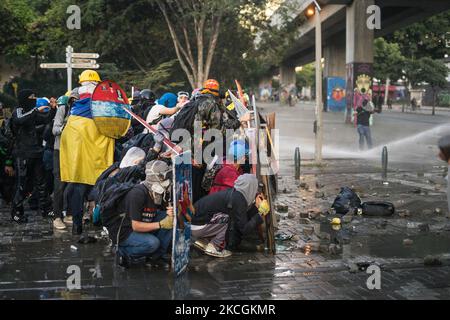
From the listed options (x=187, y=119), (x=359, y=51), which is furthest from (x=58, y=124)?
(x=359, y=51)

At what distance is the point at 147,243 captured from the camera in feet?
20.0

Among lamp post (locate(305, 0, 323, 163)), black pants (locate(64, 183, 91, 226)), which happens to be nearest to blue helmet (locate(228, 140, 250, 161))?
black pants (locate(64, 183, 91, 226))

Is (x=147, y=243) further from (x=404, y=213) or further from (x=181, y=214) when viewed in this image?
(x=404, y=213)

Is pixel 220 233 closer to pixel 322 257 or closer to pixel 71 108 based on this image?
pixel 322 257

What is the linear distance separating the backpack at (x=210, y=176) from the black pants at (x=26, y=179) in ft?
10.4

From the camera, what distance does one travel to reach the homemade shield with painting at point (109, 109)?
746 centimetres

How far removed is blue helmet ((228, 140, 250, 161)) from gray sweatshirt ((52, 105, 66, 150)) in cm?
260

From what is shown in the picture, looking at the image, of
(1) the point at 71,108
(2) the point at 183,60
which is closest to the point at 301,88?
(2) the point at 183,60

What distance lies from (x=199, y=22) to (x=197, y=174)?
1685cm

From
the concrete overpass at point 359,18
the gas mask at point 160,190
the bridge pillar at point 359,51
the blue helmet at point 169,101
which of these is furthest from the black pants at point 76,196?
the bridge pillar at point 359,51

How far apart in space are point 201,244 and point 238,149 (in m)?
1.29

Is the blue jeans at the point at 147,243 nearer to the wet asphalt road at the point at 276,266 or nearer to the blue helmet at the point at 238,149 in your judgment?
the wet asphalt road at the point at 276,266

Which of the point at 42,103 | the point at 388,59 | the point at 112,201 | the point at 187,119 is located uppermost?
the point at 388,59

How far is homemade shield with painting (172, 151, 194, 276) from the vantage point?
5797 mm
